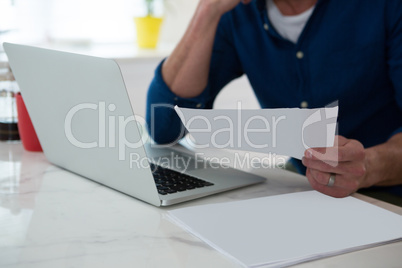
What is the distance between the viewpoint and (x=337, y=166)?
0.87 metres

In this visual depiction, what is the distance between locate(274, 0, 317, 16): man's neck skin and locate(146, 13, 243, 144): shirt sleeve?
6.3 inches

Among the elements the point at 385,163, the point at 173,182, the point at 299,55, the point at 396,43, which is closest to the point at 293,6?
the point at 299,55

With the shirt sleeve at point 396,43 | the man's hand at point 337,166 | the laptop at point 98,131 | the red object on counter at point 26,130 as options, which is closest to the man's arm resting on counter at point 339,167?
the man's hand at point 337,166

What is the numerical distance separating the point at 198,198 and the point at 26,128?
1.62ft

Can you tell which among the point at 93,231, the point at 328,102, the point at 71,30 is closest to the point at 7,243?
the point at 93,231

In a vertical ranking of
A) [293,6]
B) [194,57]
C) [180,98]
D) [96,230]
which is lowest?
[96,230]

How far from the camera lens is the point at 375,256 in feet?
2.13

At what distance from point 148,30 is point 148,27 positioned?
0.06 feet

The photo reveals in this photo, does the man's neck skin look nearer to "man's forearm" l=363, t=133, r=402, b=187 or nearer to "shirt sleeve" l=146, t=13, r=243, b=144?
"shirt sleeve" l=146, t=13, r=243, b=144

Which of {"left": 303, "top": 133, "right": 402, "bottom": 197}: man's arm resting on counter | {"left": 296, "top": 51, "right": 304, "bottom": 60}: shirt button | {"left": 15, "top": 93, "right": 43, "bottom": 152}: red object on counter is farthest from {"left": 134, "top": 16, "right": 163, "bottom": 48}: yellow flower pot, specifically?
{"left": 303, "top": 133, "right": 402, "bottom": 197}: man's arm resting on counter

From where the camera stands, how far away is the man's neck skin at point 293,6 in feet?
4.40

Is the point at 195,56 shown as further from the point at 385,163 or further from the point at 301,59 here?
the point at 385,163

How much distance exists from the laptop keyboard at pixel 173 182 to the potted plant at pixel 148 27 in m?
1.72

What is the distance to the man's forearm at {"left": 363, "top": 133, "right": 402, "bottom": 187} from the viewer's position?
0.95m
